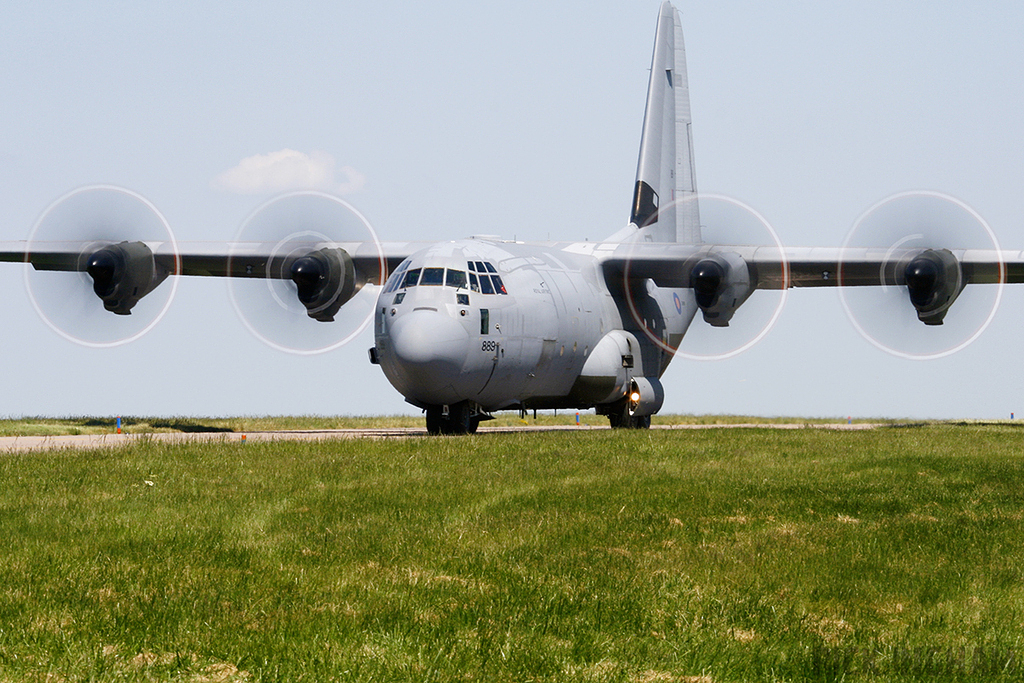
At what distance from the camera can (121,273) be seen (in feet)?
104

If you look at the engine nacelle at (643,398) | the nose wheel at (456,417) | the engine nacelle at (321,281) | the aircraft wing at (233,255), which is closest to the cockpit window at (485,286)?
the nose wheel at (456,417)

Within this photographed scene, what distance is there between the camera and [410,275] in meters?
24.8

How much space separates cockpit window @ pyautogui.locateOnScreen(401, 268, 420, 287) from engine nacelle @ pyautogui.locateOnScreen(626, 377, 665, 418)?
30.5ft

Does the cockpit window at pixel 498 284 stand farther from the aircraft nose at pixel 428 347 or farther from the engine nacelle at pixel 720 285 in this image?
the engine nacelle at pixel 720 285

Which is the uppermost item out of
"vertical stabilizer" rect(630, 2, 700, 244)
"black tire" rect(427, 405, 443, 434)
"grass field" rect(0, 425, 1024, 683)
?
"vertical stabilizer" rect(630, 2, 700, 244)

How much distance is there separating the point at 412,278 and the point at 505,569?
14.9 m

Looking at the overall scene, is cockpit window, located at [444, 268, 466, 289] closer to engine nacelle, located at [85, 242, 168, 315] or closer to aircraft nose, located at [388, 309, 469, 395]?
aircraft nose, located at [388, 309, 469, 395]

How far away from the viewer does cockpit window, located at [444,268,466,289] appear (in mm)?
24516

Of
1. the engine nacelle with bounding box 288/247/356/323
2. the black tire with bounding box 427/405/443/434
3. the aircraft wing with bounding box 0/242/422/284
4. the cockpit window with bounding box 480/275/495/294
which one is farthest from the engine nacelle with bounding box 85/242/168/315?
the cockpit window with bounding box 480/275/495/294

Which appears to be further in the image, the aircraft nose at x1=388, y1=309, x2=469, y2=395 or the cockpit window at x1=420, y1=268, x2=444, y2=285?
the cockpit window at x1=420, y1=268, x2=444, y2=285

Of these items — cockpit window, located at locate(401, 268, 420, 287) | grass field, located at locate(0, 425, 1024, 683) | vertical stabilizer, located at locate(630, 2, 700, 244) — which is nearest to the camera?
grass field, located at locate(0, 425, 1024, 683)

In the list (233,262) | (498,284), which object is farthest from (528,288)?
(233,262)

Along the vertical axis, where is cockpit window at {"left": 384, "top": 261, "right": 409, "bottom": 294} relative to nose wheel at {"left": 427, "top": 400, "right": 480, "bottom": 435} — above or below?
above

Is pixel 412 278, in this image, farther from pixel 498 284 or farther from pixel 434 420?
pixel 434 420
